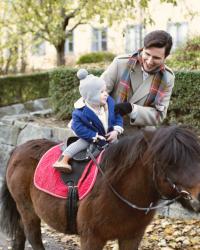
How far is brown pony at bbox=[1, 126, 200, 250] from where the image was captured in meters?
2.72

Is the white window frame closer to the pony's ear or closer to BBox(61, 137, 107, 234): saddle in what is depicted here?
BBox(61, 137, 107, 234): saddle

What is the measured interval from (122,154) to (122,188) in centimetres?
25

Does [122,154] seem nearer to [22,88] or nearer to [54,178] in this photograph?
[54,178]

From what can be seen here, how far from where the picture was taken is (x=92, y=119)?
135 inches

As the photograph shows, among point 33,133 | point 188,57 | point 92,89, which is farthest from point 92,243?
point 188,57

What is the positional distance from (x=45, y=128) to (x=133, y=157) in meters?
4.56

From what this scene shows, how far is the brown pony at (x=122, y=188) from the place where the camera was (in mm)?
2719

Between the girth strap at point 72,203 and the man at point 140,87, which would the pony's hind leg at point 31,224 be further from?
the man at point 140,87

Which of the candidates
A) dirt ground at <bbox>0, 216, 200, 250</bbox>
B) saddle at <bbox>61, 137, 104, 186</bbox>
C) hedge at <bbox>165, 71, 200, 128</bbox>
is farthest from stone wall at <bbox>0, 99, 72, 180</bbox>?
saddle at <bbox>61, 137, 104, 186</bbox>

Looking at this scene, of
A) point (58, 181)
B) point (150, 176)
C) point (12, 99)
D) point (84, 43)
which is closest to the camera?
point (150, 176)

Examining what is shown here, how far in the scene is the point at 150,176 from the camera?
9.92ft

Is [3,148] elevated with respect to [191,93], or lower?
lower

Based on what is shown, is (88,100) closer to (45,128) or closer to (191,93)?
(191,93)

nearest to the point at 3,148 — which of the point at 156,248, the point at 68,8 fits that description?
the point at 156,248
